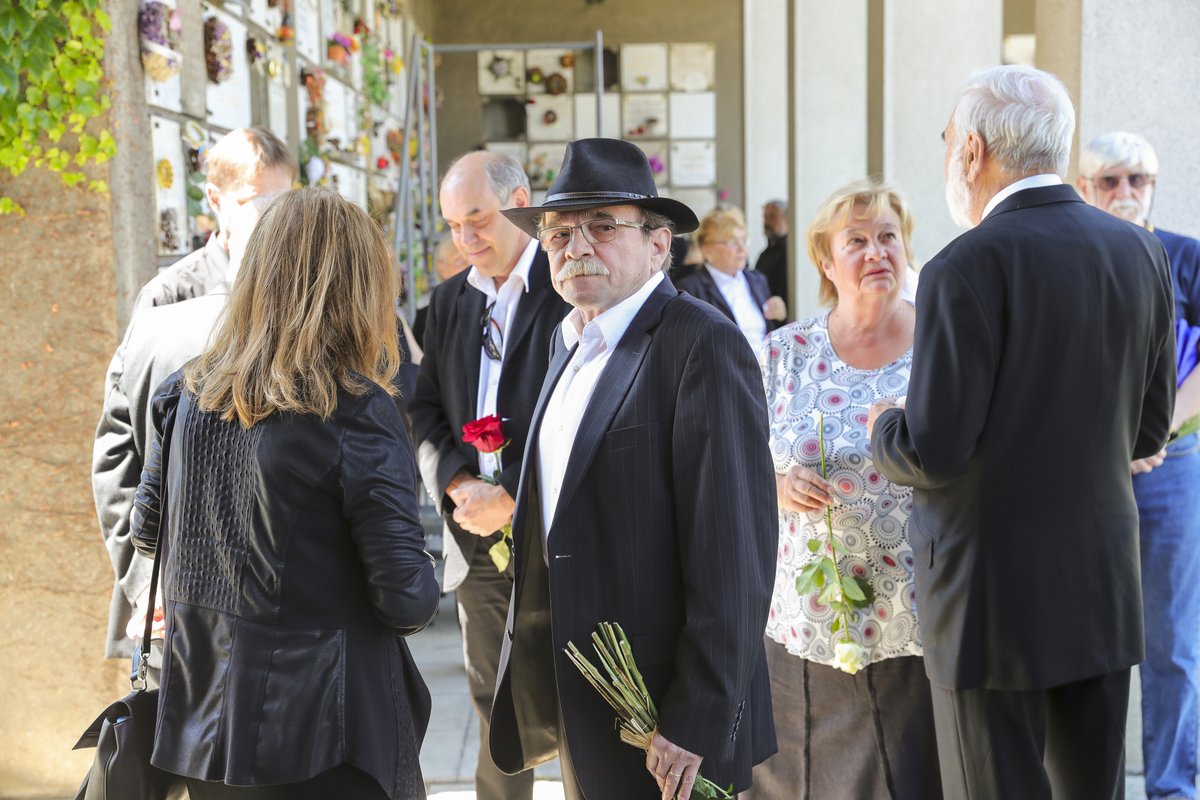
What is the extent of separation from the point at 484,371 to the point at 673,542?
1.20 m

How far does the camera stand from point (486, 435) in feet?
8.92

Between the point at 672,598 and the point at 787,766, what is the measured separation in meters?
1.05

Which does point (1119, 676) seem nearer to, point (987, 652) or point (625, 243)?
point (987, 652)

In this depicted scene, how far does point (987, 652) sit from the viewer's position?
205 cm

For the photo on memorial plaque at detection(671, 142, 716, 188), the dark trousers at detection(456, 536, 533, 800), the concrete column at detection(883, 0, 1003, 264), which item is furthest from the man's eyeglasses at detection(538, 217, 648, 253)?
the photo on memorial plaque at detection(671, 142, 716, 188)

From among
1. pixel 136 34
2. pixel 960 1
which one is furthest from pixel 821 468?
pixel 960 1

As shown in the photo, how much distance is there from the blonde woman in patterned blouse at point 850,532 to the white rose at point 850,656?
0.02 meters

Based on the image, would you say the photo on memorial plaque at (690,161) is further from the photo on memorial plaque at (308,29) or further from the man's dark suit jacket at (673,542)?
the man's dark suit jacket at (673,542)

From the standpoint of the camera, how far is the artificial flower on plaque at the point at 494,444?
272cm

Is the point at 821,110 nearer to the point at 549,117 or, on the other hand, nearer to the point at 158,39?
the point at 158,39

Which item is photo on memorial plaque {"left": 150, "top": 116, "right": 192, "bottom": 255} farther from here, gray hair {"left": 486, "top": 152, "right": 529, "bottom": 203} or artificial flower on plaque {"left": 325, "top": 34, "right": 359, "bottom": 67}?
artificial flower on plaque {"left": 325, "top": 34, "right": 359, "bottom": 67}

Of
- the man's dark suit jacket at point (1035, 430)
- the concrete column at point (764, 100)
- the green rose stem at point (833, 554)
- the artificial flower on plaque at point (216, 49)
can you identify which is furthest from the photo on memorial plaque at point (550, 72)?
the man's dark suit jacket at point (1035, 430)

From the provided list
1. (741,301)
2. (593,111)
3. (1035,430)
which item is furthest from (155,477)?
(593,111)

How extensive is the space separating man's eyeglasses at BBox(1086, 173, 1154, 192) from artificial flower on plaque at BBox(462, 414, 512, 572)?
1.70m
